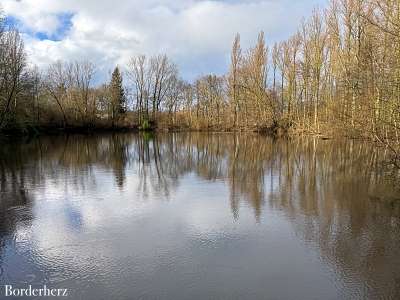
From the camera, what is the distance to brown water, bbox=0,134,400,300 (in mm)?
4477

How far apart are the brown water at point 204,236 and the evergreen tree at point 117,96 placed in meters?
46.4

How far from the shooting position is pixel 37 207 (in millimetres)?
8297

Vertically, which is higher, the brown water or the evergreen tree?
the evergreen tree

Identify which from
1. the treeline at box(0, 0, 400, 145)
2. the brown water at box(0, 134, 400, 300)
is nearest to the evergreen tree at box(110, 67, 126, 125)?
the treeline at box(0, 0, 400, 145)

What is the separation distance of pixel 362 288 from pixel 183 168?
433 inches

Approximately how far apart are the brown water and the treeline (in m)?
3.28

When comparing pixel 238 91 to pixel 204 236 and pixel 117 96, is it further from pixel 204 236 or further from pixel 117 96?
pixel 204 236

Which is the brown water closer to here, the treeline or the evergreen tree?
the treeline

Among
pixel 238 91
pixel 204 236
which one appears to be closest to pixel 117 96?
pixel 238 91

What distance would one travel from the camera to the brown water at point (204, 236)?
14.7 feet

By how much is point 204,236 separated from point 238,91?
44626 mm

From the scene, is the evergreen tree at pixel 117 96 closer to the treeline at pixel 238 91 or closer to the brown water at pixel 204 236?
the treeline at pixel 238 91

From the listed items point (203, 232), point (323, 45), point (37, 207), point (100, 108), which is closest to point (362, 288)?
point (203, 232)

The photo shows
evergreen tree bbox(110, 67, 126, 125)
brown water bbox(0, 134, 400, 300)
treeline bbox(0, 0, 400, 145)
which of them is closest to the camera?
brown water bbox(0, 134, 400, 300)
